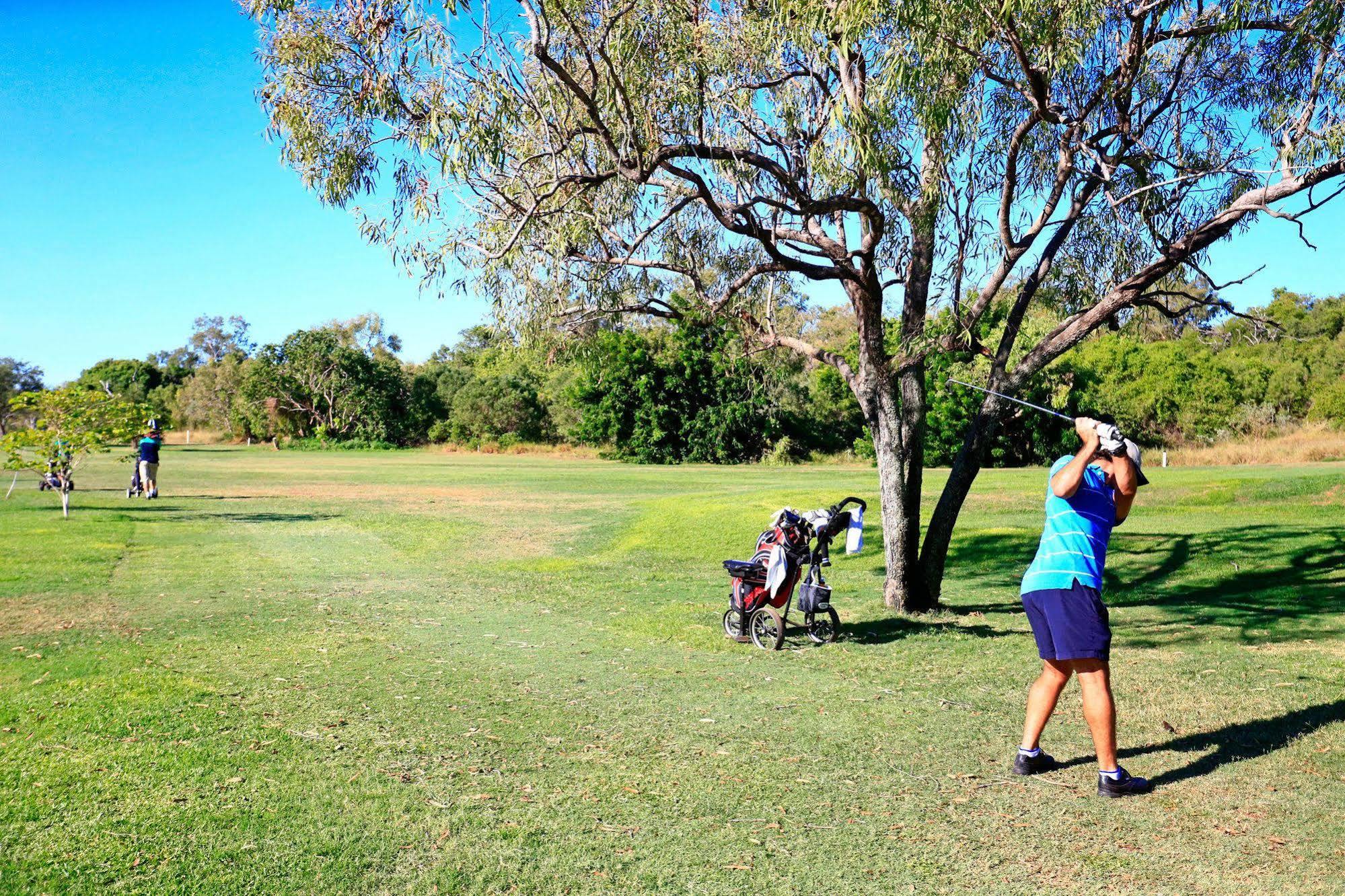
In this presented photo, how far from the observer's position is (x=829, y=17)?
900cm

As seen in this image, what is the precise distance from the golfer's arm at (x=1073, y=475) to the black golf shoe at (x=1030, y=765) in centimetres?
144

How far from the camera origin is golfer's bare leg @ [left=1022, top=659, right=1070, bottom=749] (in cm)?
583

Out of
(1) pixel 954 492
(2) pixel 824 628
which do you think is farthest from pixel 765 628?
(1) pixel 954 492

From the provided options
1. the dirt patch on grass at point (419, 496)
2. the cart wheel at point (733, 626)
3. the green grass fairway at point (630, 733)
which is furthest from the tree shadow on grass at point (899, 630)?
the dirt patch on grass at point (419, 496)

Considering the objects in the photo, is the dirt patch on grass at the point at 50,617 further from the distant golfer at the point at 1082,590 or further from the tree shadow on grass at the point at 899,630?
the distant golfer at the point at 1082,590

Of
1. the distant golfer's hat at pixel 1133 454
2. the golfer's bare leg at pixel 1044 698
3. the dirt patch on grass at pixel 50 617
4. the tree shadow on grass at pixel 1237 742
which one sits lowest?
the tree shadow on grass at pixel 1237 742

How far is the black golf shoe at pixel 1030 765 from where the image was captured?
582 centimetres

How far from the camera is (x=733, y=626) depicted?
10.2 meters

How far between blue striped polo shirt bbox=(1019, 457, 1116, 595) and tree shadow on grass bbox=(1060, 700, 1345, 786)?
1.11 metres

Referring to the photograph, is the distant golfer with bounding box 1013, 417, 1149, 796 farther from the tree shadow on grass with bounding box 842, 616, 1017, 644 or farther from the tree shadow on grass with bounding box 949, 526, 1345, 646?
the tree shadow on grass with bounding box 949, 526, 1345, 646

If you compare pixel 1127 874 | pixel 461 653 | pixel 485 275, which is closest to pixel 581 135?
pixel 485 275

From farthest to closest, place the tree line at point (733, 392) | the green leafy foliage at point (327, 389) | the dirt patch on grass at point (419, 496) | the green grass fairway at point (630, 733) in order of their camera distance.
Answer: the green leafy foliage at point (327, 389), the tree line at point (733, 392), the dirt patch on grass at point (419, 496), the green grass fairway at point (630, 733)

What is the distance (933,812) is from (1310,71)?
8652mm

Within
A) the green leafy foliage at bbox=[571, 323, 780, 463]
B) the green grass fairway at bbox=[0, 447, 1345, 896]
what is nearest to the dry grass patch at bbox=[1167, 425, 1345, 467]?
the green grass fairway at bbox=[0, 447, 1345, 896]
